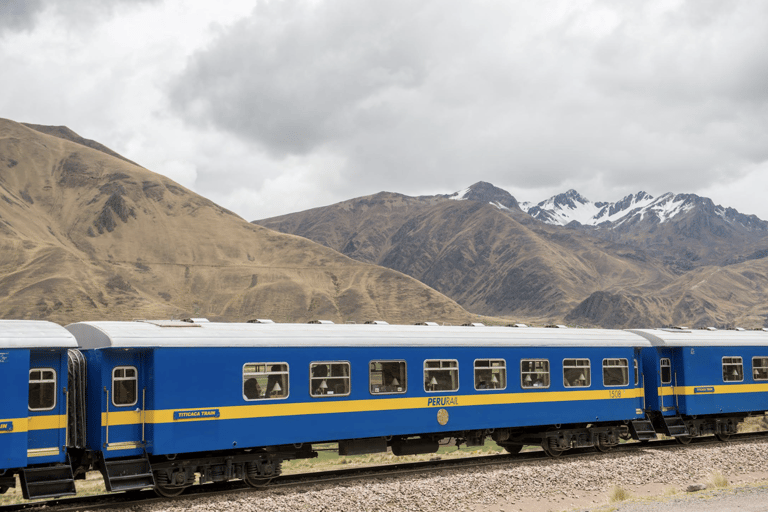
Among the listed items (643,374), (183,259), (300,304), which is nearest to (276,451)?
(643,374)

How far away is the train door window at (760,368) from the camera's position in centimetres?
2686

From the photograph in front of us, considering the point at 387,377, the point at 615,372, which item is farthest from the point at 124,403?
the point at 615,372

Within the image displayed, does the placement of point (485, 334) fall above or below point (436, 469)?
above

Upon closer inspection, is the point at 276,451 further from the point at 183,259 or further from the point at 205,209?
the point at 205,209

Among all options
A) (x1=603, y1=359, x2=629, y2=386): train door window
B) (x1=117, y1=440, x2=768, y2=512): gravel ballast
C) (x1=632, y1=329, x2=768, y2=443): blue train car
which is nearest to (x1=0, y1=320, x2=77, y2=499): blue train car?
(x1=117, y1=440, x2=768, y2=512): gravel ballast

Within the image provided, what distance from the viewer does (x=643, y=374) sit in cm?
2498

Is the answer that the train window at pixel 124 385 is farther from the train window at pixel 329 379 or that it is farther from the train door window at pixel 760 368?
the train door window at pixel 760 368

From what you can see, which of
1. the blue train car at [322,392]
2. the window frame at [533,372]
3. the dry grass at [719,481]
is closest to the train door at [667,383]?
the blue train car at [322,392]

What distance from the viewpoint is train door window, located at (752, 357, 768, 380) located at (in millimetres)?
26859

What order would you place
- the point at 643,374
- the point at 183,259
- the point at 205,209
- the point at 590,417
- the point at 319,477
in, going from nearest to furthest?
1. the point at 319,477
2. the point at 590,417
3. the point at 643,374
4. the point at 183,259
5. the point at 205,209

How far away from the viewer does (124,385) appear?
15836 mm

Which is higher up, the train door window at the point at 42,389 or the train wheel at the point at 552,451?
the train door window at the point at 42,389

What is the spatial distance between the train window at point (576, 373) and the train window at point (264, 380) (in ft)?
29.5

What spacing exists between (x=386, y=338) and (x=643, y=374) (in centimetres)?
1044
